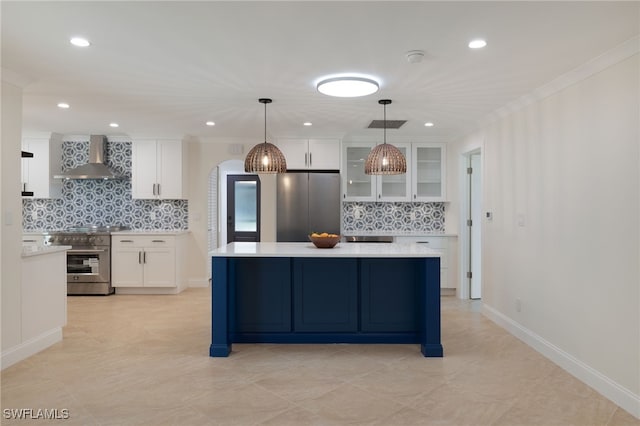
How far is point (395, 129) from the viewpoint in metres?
5.72

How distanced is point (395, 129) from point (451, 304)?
2.51m

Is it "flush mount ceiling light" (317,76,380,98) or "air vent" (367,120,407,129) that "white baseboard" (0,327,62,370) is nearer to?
"flush mount ceiling light" (317,76,380,98)

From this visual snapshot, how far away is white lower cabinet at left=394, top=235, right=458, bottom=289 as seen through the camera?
601 centimetres

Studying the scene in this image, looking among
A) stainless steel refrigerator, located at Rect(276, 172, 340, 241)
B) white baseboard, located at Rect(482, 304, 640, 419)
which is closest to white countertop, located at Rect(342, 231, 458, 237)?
stainless steel refrigerator, located at Rect(276, 172, 340, 241)

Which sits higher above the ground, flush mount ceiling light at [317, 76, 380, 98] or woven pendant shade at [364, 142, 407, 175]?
flush mount ceiling light at [317, 76, 380, 98]

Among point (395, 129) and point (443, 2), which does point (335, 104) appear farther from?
point (443, 2)

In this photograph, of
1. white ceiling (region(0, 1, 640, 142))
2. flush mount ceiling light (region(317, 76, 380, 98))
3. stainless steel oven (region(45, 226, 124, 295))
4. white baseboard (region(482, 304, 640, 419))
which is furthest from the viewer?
stainless steel oven (region(45, 226, 124, 295))

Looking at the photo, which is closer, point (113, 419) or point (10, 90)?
point (113, 419)

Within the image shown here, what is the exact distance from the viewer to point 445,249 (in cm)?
606

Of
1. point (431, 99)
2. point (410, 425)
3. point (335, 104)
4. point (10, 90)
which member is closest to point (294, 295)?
point (410, 425)

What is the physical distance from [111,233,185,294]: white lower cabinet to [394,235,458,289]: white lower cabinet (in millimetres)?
3334

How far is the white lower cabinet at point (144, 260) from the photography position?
6.02 metres

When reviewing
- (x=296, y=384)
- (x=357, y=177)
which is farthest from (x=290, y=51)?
(x=357, y=177)

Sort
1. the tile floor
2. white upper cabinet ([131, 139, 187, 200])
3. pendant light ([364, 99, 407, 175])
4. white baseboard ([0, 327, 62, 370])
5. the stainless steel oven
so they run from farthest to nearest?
white upper cabinet ([131, 139, 187, 200]) → the stainless steel oven → pendant light ([364, 99, 407, 175]) → white baseboard ([0, 327, 62, 370]) → the tile floor
